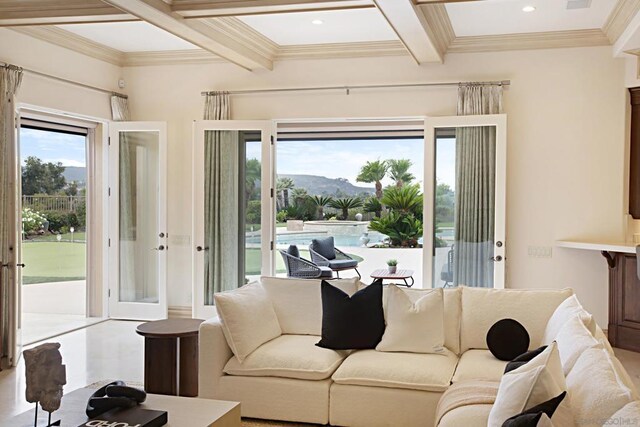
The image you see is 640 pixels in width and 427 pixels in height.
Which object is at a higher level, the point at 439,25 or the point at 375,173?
the point at 439,25

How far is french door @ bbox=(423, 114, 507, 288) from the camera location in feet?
21.1

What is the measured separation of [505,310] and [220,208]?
12.5ft

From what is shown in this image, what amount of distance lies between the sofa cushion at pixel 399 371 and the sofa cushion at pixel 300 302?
589 millimetres

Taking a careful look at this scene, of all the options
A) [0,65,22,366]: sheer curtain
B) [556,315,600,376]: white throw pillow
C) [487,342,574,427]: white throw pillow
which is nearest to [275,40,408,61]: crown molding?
[0,65,22,366]: sheer curtain

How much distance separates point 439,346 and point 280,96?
386 centimetres

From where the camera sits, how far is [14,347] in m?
5.52

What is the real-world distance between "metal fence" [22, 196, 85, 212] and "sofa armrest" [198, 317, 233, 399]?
418 cm

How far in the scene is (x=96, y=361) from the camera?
5656 millimetres

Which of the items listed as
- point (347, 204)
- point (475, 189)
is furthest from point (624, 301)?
point (347, 204)

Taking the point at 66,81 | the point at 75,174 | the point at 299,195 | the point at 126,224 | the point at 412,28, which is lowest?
the point at 126,224

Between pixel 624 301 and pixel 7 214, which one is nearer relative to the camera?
pixel 7 214

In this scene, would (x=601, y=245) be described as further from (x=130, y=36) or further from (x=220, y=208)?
(x=130, y=36)

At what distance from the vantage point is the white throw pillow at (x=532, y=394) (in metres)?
2.18

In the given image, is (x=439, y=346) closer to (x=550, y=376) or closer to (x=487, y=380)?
(x=487, y=380)
